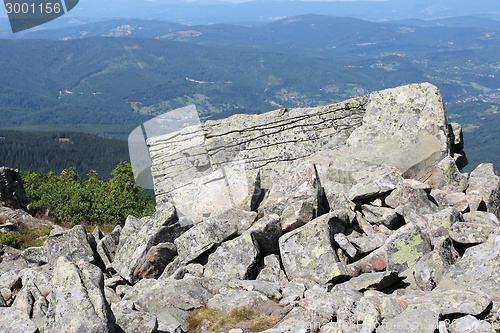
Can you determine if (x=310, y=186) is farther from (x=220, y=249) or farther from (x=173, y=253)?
(x=173, y=253)

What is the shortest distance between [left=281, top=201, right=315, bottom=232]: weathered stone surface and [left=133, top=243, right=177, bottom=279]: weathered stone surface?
3.87 m

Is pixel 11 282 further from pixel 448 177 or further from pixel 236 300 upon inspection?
pixel 448 177

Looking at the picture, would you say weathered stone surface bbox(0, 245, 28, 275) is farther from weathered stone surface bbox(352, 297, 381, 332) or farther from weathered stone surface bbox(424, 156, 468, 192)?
weathered stone surface bbox(424, 156, 468, 192)

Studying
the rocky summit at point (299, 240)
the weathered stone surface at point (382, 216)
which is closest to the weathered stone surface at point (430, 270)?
the rocky summit at point (299, 240)

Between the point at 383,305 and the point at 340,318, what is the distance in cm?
96

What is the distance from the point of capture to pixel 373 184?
44.6 ft

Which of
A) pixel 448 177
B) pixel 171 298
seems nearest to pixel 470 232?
pixel 448 177

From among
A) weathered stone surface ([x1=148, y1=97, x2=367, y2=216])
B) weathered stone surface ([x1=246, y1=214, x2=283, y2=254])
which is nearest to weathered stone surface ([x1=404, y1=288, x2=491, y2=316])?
weathered stone surface ([x1=246, y1=214, x2=283, y2=254])

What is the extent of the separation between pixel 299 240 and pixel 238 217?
9.17 feet

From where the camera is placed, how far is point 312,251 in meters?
11.1

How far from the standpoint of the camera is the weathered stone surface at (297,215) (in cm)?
1216

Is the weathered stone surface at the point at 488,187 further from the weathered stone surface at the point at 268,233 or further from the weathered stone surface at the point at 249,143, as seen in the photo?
the weathered stone surface at the point at 268,233

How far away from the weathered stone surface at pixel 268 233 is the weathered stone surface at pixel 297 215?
26cm

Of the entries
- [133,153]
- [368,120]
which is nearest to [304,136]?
[368,120]
